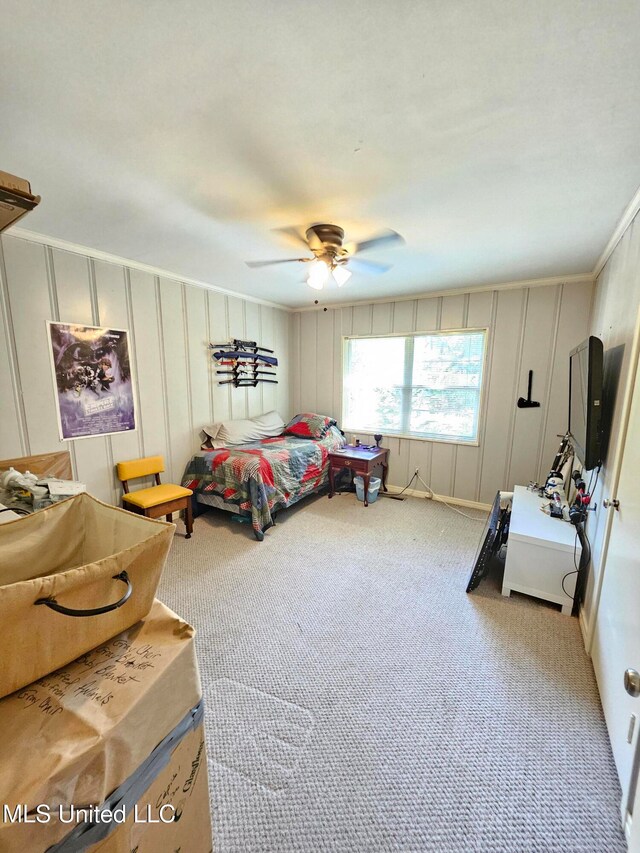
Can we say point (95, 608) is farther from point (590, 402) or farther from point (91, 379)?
point (91, 379)

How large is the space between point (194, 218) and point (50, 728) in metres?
2.39

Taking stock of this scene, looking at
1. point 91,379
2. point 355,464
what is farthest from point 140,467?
point 355,464

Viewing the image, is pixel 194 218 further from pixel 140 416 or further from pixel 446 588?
pixel 446 588

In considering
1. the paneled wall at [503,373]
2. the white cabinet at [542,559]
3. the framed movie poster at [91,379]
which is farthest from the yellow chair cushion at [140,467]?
the white cabinet at [542,559]

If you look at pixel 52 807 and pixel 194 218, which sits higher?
pixel 194 218

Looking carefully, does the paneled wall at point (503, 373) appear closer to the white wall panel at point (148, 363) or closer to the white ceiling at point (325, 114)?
the white ceiling at point (325, 114)

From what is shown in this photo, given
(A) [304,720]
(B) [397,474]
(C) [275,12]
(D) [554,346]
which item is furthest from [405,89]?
(B) [397,474]

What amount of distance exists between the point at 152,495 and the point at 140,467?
348 mm

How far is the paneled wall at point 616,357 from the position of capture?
1721mm

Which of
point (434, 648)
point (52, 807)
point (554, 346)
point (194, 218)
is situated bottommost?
point (434, 648)

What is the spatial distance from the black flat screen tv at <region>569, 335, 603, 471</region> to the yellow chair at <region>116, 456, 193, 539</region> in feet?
9.74

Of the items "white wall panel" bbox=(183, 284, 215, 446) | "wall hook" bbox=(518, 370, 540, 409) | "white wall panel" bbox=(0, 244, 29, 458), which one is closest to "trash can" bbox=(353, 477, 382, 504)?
"wall hook" bbox=(518, 370, 540, 409)

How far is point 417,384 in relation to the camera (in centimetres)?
412

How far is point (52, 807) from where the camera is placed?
50cm
